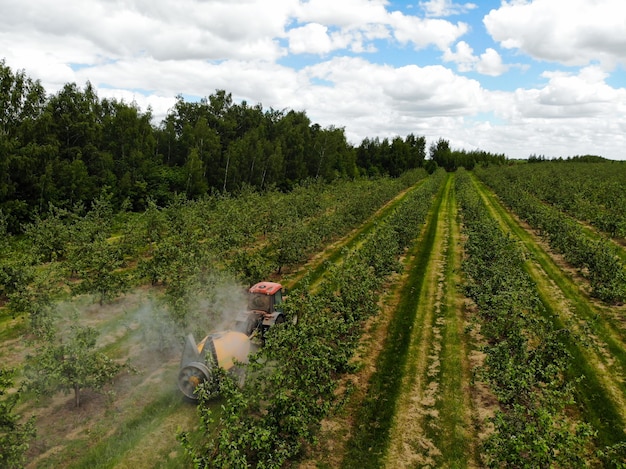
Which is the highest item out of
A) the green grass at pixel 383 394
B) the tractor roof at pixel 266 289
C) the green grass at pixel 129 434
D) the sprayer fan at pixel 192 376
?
the tractor roof at pixel 266 289

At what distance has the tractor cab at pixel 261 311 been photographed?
15.3m

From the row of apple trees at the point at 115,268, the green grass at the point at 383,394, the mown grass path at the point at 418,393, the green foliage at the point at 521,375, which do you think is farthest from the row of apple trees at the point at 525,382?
the row of apple trees at the point at 115,268

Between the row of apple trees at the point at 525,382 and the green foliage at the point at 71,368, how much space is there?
10423 millimetres

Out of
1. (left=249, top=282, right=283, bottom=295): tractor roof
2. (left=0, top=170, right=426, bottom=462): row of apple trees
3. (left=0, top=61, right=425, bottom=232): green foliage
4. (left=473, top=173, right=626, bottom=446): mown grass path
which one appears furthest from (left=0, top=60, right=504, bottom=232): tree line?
(left=473, top=173, right=626, bottom=446): mown grass path

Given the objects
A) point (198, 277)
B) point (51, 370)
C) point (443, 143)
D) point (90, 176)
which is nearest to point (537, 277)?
point (198, 277)

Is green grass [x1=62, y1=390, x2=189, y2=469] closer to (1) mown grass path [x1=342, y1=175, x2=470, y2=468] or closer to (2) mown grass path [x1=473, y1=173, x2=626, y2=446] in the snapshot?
(1) mown grass path [x1=342, y1=175, x2=470, y2=468]

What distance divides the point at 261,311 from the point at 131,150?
46415 mm

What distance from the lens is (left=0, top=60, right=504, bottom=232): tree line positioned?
38.3m

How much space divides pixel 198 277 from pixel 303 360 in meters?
9.96

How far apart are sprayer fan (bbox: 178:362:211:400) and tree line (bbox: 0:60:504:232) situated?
25.9 metres

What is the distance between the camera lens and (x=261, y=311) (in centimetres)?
1595

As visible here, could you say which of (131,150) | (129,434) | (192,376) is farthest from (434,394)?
(131,150)

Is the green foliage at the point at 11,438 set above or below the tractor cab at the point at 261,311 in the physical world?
below

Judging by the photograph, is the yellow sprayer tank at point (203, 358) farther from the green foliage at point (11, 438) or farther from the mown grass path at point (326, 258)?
the mown grass path at point (326, 258)
